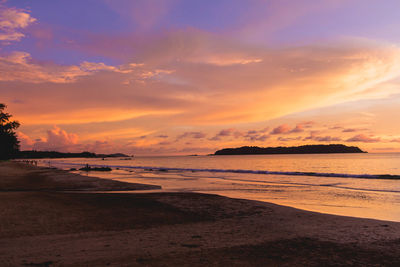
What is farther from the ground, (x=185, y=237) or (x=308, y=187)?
(x=185, y=237)

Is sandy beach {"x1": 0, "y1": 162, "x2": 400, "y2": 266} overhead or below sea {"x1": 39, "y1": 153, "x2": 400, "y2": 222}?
overhead

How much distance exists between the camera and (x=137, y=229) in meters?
11.7

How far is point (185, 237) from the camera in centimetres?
1044

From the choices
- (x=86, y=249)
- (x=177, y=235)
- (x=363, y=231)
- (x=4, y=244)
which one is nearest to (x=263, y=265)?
(x=177, y=235)

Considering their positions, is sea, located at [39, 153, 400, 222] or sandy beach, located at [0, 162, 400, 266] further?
sea, located at [39, 153, 400, 222]

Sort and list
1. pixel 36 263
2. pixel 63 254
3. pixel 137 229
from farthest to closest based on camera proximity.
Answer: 1. pixel 137 229
2. pixel 63 254
3. pixel 36 263

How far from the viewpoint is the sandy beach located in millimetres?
7930

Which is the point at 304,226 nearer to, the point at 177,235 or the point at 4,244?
the point at 177,235

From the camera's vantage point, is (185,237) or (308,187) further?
(308,187)

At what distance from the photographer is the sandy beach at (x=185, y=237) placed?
7.93 metres

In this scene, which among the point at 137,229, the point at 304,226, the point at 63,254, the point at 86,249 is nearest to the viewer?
the point at 63,254

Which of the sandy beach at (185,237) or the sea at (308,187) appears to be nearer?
the sandy beach at (185,237)

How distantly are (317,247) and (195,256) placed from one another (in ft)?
13.5

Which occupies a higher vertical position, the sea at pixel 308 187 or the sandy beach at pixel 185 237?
the sandy beach at pixel 185 237
